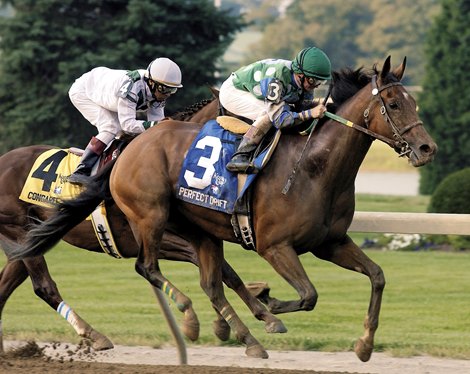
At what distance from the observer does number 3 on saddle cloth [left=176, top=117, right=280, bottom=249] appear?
7.08 metres

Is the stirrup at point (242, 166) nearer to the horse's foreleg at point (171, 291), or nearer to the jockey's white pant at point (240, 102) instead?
the jockey's white pant at point (240, 102)

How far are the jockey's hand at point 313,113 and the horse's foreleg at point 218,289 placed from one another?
1166mm

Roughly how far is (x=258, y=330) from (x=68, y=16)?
9925 mm

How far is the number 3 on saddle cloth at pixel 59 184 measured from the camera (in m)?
8.11

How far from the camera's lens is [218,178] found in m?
7.21

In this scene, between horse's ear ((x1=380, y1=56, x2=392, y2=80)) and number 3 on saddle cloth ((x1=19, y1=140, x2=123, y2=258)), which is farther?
number 3 on saddle cloth ((x1=19, y1=140, x2=123, y2=258))

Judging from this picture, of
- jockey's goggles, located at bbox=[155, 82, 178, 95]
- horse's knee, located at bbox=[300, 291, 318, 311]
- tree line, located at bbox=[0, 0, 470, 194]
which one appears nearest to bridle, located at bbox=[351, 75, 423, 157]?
horse's knee, located at bbox=[300, 291, 318, 311]

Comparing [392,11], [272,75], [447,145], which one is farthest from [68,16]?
[392,11]

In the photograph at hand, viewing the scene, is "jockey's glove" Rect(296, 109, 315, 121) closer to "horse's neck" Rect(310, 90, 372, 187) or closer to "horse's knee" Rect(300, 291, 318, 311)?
"horse's neck" Rect(310, 90, 372, 187)

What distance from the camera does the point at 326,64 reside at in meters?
6.99

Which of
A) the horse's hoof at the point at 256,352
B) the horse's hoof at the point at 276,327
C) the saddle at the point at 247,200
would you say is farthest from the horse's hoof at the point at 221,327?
the saddle at the point at 247,200

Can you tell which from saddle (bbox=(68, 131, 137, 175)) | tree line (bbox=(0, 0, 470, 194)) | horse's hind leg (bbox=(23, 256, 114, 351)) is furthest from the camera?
tree line (bbox=(0, 0, 470, 194))

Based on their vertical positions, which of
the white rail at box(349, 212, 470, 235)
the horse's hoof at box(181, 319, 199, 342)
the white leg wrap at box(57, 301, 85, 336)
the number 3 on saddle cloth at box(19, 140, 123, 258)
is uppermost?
the number 3 on saddle cloth at box(19, 140, 123, 258)

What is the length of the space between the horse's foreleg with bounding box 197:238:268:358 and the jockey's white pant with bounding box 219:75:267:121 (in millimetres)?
894
